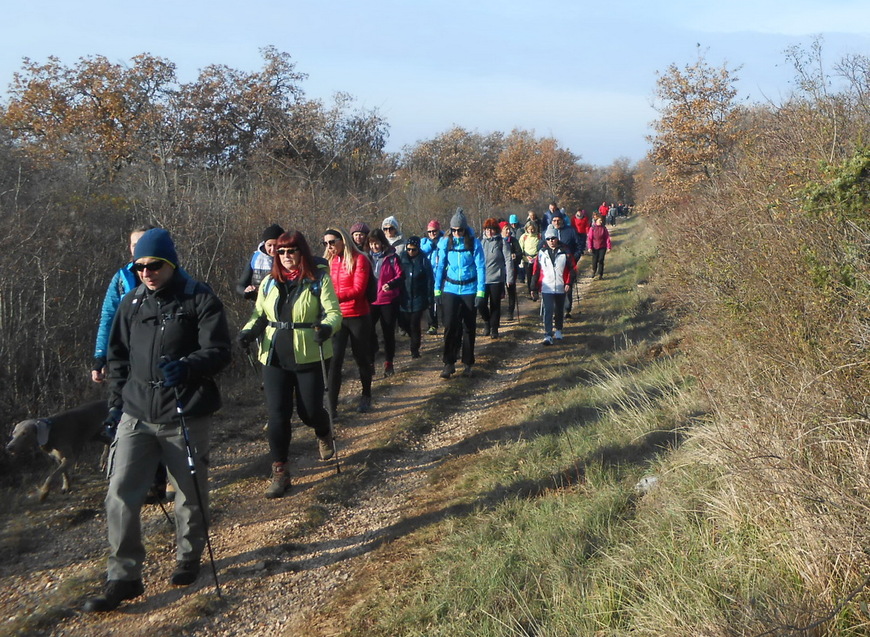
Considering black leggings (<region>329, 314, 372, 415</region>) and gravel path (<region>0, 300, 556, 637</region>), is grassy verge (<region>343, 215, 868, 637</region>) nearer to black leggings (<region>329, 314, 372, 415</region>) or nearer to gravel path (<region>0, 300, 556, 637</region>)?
gravel path (<region>0, 300, 556, 637</region>)

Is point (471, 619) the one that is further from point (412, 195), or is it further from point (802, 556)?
point (412, 195)

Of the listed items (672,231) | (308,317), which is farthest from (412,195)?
(308,317)

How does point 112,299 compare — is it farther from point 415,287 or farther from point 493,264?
point 493,264

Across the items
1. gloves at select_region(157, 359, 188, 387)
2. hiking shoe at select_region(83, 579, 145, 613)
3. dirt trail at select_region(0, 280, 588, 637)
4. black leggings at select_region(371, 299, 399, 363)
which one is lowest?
dirt trail at select_region(0, 280, 588, 637)

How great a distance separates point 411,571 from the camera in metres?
4.29

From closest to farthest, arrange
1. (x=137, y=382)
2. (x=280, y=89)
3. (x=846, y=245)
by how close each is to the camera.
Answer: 1. (x=137, y=382)
2. (x=846, y=245)
3. (x=280, y=89)

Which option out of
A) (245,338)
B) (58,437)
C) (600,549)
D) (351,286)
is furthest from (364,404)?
(600,549)

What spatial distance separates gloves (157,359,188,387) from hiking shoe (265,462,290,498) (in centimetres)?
180

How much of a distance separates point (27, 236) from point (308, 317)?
3834 mm

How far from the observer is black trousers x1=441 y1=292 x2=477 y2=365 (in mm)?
9227

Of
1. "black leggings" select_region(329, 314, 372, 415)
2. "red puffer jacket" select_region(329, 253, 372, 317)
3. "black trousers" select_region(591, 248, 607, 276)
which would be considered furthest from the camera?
"black trousers" select_region(591, 248, 607, 276)

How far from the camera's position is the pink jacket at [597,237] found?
1961cm

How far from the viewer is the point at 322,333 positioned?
5.43 m

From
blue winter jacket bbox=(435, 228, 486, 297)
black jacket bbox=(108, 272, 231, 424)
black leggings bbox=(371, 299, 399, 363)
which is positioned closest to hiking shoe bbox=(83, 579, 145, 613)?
black jacket bbox=(108, 272, 231, 424)
